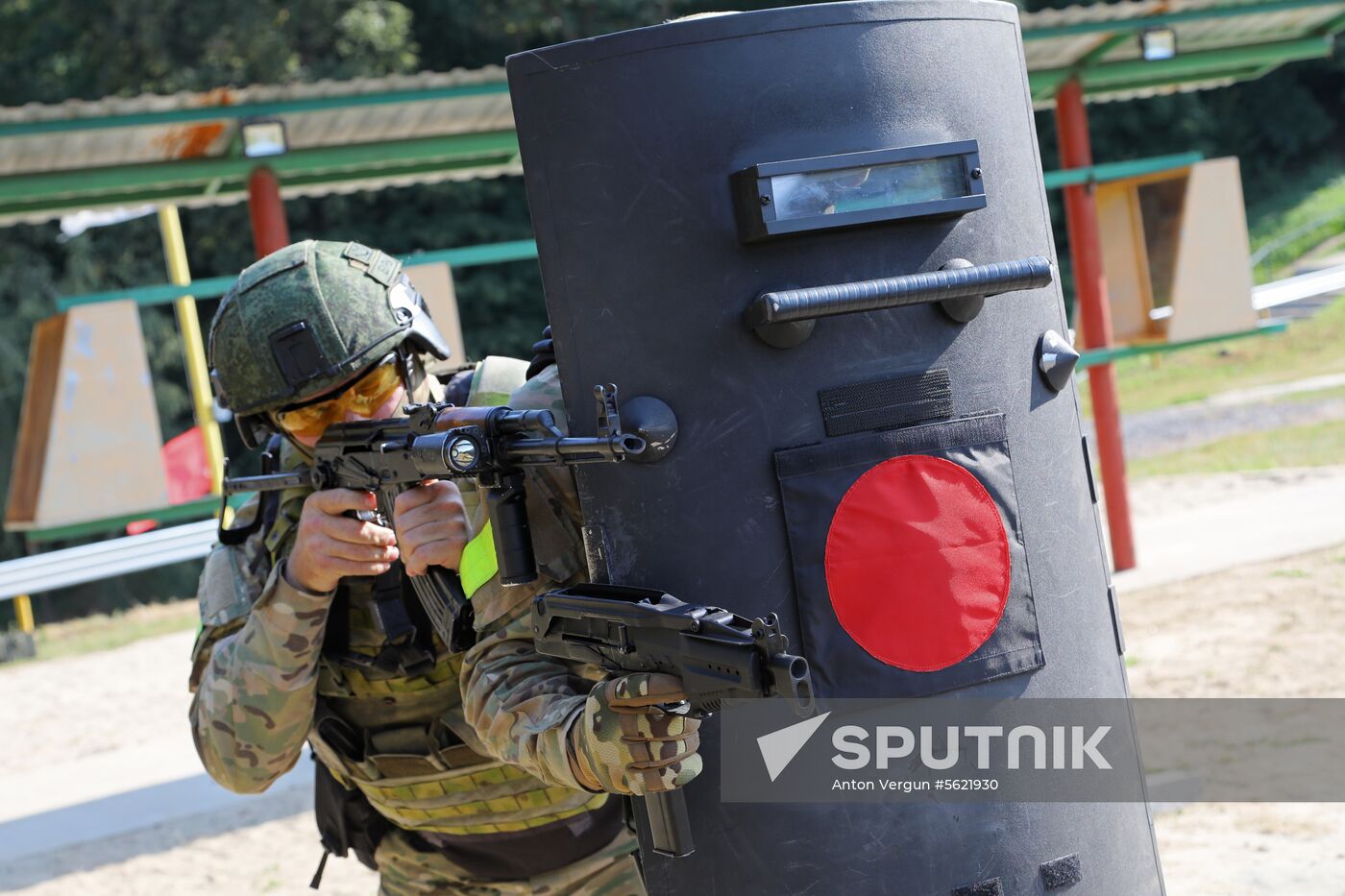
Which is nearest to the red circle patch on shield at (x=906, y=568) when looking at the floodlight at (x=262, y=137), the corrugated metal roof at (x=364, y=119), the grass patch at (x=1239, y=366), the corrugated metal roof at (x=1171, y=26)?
the corrugated metal roof at (x=364, y=119)

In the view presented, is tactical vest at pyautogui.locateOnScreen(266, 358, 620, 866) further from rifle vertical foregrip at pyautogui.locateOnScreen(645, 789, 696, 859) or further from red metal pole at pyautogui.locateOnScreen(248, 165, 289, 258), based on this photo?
red metal pole at pyautogui.locateOnScreen(248, 165, 289, 258)

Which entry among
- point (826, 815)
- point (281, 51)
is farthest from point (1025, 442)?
point (281, 51)

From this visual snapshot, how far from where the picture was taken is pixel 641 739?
Result: 1.53m

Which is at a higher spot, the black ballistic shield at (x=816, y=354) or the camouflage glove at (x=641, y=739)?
the black ballistic shield at (x=816, y=354)

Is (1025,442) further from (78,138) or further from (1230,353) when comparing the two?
Answer: (1230,353)

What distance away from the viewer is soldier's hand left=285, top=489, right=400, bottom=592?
2289 millimetres

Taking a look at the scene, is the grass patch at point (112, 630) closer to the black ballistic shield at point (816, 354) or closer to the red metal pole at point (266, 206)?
the red metal pole at point (266, 206)

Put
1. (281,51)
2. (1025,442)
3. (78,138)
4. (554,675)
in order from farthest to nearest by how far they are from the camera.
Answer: (281,51) → (78,138) → (554,675) → (1025,442)

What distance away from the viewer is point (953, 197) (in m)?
1.55

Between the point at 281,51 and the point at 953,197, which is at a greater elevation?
the point at 281,51

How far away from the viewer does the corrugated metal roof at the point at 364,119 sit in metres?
6.05

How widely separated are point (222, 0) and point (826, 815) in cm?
2226

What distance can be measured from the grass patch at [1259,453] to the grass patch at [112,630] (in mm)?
8627

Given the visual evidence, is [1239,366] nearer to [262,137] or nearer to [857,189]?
[262,137]
